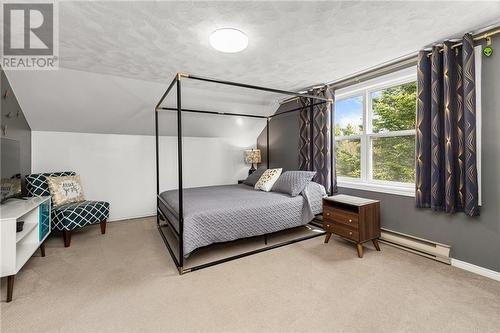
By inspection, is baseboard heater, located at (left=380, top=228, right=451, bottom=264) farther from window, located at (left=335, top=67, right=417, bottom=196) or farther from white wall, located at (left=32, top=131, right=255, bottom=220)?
white wall, located at (left=32, top=131, right=255, bottom=220)

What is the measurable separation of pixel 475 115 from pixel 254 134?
3791mm

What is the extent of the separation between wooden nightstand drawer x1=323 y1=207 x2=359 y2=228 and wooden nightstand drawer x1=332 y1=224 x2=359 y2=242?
56 millimetres

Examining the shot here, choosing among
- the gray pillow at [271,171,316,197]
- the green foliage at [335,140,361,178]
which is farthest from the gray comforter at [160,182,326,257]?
the green foliage at [335,140,361,178]

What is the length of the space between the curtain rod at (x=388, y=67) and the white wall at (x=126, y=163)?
267 cm

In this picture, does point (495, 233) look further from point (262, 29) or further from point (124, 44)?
point (124, 44)

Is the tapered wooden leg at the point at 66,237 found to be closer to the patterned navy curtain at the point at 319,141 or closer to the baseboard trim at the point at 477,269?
the patterned navy curtain at the point at 319,141

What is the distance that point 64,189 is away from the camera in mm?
3324

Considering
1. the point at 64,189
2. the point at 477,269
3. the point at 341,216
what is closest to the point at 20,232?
the point at 64,189

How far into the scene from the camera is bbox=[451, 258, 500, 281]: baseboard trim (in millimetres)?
2095

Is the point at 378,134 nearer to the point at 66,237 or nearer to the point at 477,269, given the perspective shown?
the point at 477,269

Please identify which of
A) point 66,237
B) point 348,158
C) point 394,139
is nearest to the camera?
point 66,237

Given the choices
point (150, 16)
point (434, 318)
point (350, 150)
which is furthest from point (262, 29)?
point (434, 318)

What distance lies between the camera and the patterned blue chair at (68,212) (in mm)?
2883

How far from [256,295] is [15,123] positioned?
3.58m
